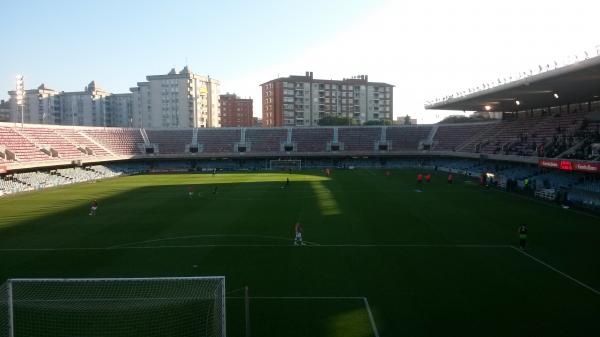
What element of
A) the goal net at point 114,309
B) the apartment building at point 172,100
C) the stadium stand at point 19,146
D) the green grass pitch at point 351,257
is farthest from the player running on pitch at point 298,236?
the apartment building at point 172,100

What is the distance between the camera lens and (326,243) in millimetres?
21094

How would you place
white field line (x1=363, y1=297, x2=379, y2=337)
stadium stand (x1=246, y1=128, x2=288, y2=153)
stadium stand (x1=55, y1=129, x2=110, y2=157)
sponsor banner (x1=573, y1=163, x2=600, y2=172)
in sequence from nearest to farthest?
white field line (x1=363, y1=297, x2=379, y2=337), sponsor banner (x1=573, y1=163, x2=600, y2=172), stadium stand (x1=55, y1=129, x2=110, y2=157), stadium stand (x1=246, y1=128, x2=288, y2=153)

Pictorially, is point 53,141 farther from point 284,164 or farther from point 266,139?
point 284,164

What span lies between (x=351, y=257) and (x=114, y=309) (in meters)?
9.45

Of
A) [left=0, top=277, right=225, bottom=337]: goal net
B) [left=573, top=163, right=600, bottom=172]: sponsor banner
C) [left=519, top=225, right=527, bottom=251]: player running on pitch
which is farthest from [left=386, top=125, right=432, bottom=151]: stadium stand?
[left=0, top=277, right=225, bottom=337]: goal net

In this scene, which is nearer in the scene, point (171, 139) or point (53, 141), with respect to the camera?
point (53, 141)

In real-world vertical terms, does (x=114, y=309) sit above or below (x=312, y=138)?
below

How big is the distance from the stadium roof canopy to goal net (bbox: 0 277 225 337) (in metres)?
25.7

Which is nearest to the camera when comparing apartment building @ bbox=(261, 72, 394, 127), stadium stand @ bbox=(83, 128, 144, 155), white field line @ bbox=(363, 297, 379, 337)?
white field line @ bbox=(363, 297, 379, 337)

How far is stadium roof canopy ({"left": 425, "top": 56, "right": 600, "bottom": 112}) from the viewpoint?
30047mm

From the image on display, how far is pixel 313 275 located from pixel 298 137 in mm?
67541

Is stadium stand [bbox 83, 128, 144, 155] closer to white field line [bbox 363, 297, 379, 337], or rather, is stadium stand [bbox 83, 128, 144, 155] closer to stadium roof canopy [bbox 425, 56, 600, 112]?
stadium roof canopy [bbox 425, 56, 600, 112]

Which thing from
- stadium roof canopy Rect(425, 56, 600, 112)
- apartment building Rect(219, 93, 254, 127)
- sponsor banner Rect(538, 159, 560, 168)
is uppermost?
apartment building Rect(219, 93, 254, 127)

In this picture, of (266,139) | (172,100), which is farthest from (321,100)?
(266,139)
